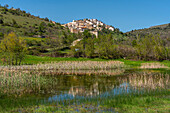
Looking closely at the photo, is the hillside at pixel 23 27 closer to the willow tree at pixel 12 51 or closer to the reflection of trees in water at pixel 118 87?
the willow tree at pixel 12 51

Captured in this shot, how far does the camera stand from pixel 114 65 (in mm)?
48156

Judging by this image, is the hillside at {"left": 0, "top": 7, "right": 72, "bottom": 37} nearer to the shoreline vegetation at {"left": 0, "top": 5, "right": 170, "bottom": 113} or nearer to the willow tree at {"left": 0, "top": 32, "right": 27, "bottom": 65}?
the shoreline vegetation at {"left": 0, "top": 5, "right": 170, "bottom": 113}

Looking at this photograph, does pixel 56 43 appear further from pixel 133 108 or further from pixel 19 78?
pixel 133 108

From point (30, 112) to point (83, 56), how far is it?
214 ft

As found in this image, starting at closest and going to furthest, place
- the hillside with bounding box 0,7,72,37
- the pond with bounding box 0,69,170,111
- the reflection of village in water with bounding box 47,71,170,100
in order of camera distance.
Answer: the pond with bounding box 0,69,170,111
the reflection of village in water with bounding box 47,71,170,100
the hillside with bounding box 0,7,72,37

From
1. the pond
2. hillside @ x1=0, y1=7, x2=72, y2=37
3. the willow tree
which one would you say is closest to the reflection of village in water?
the pond

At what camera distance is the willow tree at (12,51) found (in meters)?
45.2

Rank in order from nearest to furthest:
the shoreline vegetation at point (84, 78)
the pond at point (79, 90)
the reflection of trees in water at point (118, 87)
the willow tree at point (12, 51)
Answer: the shoreline vegetation at point (84, 78), the pond at point (79, 90), the reflection of trees in water at point (118, 87), the willow tree at point (12, 51)

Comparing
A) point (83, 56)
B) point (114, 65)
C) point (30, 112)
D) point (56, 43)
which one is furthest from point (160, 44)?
point (30, 112)

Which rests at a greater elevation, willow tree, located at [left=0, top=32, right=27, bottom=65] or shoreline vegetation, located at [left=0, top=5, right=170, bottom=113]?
willow tree, located at [left=0, top=32, right=27, bottom=65]

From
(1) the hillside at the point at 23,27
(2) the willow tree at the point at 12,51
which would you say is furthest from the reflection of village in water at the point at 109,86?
(1) the hillside at the point at 23,27

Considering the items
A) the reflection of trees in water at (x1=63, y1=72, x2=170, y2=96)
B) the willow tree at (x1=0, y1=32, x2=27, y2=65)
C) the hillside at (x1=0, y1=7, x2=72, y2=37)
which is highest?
the hillside at (x1=0, y1=7, x2=72, y2=37)

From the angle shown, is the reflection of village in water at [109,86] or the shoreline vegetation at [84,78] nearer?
the shoreline vegetation at [84,78]

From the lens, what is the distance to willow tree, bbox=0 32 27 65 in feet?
148
